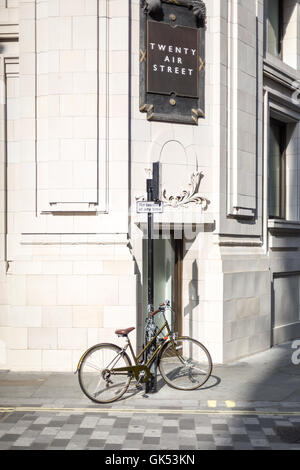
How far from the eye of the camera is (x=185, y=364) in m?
9.00

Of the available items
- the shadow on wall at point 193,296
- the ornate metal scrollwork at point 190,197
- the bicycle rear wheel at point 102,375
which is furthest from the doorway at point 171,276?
the bicycle rear wheel at point 102,375

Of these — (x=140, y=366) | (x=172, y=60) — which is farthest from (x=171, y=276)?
(x=172, y=60)

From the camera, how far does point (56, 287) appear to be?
10.5 metres

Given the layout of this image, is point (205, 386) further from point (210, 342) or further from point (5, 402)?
point (5, 402)

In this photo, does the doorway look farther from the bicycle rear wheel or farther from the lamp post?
the bicycle rear wheel

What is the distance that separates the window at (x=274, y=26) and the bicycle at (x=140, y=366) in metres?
8.85

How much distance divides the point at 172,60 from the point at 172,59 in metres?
0.02

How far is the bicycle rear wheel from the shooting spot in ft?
27.2

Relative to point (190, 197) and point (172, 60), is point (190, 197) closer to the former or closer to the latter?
point (190, 197)

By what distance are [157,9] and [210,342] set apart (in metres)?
6.58

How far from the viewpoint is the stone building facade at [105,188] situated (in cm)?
1054

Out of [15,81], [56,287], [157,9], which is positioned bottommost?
[56,287]

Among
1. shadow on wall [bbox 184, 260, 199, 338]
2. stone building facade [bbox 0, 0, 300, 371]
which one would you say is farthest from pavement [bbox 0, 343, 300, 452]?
shadow on wall [bbox 184, 260, 199, 338]
